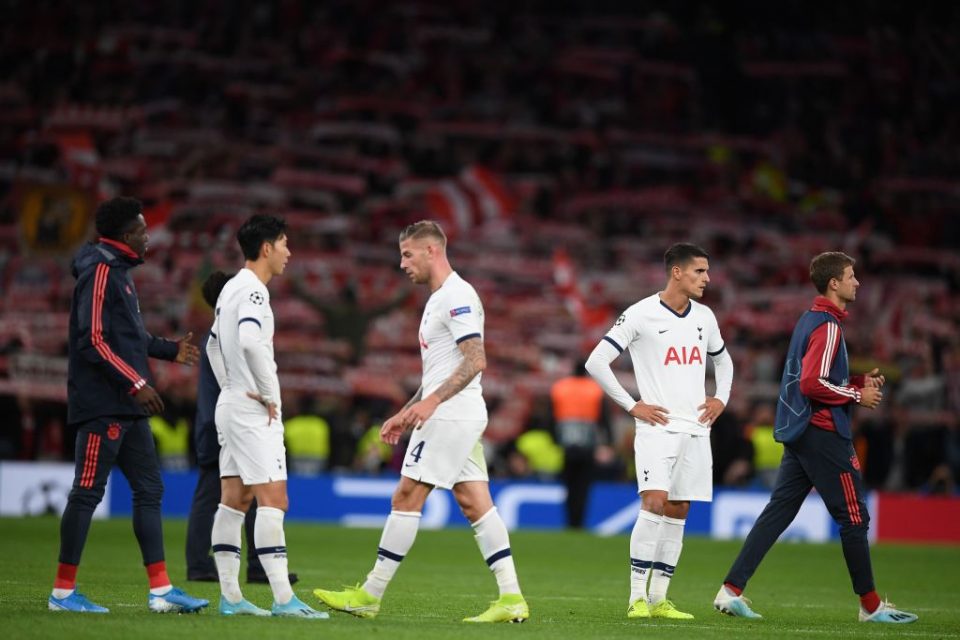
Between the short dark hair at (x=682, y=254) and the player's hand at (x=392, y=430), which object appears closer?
the player's hand at (x=392, y=430)

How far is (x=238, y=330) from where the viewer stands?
8414mm

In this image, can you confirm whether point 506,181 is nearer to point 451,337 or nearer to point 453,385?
point 451,337

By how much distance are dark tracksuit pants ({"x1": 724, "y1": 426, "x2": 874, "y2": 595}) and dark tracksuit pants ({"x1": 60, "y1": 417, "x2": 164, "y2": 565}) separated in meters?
3.89

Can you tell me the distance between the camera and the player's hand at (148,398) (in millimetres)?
8695

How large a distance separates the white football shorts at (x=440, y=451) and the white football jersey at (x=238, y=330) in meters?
0.86

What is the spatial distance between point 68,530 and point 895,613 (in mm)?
5391

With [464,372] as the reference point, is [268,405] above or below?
below

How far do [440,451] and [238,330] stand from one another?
137 centimetres

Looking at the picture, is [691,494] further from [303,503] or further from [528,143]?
[528,143]

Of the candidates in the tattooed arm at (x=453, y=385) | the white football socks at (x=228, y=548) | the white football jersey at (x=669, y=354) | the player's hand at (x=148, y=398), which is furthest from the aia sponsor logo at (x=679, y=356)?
the player's hand at (x=148, y=398)

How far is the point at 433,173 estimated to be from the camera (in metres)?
29.9

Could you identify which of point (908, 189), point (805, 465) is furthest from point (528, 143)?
point (805, 465)

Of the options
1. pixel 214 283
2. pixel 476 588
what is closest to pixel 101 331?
pixel 214 283

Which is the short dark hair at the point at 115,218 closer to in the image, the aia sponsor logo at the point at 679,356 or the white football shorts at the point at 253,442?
the white football shorts at the point at 253,442
